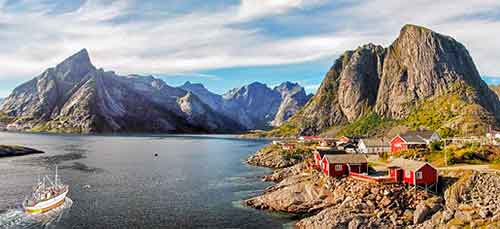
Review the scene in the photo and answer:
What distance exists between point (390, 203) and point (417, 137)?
244 feet

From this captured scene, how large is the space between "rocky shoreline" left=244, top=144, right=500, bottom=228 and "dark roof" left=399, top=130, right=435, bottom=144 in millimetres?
59535

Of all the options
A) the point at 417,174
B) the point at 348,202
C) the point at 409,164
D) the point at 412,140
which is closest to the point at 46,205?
the point at 348,202

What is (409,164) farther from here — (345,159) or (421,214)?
(421,214)

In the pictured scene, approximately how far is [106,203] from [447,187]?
63788 millimetres

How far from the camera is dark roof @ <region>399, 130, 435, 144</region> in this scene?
427ft

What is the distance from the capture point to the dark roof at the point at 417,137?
427 feet

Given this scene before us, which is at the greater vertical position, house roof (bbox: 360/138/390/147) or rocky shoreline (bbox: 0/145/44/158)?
house roof (bbox: 360/138/390/147)

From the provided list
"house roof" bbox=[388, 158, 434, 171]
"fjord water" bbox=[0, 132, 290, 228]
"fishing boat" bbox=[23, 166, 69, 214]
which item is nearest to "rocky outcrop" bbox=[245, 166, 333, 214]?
"fjord water" bbox=[0, 132, 290, 228]

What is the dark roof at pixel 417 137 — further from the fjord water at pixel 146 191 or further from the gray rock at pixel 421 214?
the gray rock at pixel 421 214

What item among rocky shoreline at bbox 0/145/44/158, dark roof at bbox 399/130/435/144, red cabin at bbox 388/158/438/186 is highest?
dark roof at bbox 399/130/435/144

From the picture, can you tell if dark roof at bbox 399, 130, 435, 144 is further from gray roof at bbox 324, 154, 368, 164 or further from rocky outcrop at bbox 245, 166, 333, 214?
rocky outcrop at bbox 245, 166, 333, 214

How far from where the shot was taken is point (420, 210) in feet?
201

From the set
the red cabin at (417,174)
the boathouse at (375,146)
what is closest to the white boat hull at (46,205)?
the red cabin at (417,174)

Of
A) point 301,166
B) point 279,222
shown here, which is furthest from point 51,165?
point 279,222
